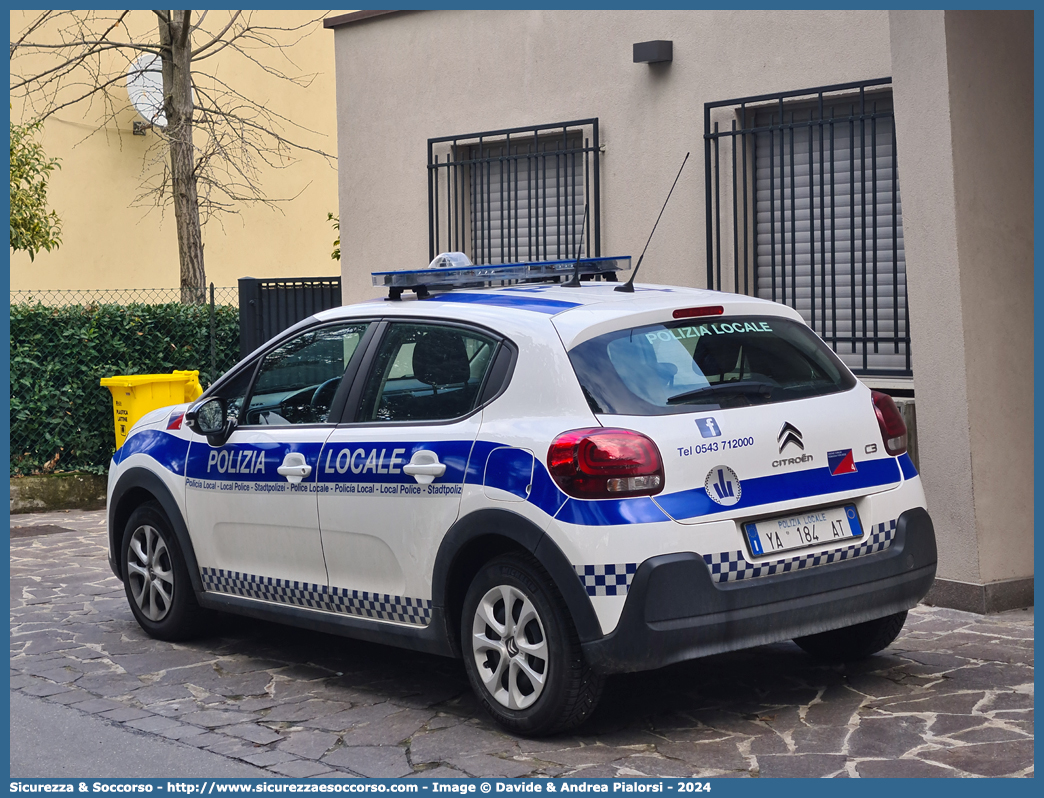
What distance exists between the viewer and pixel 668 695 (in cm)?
550

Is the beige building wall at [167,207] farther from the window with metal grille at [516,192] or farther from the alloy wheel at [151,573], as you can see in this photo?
the alloy wheel at [151,573]

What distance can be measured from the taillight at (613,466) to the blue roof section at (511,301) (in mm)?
727

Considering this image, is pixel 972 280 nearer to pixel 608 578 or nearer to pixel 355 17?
pixel 608 578

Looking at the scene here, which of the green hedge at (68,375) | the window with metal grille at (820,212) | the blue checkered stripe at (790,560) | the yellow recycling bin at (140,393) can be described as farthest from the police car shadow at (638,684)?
the green hedge at (68,375)

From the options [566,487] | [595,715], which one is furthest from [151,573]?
[566,487]

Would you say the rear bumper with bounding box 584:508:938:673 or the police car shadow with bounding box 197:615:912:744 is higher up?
the rear bumper with bounding box 584:508:938:673

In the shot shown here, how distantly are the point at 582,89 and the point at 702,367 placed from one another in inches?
210

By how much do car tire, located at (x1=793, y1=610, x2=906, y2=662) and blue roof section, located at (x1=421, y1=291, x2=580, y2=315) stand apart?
6.04ft

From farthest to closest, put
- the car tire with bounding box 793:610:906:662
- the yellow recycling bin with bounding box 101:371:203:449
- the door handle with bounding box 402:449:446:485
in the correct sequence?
1. the yellow recycling bin with bounding box 101:371:203:449
2. the car tire with bounding box 793:610:906:662
3. the door handle with bounding box 402:449:446:485

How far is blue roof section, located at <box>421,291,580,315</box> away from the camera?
5.28 meters

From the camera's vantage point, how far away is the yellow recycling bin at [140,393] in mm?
12078

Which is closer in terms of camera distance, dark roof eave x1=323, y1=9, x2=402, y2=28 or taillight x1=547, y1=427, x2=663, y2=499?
taillight x1=547, y1=427, x2=663, y2=499

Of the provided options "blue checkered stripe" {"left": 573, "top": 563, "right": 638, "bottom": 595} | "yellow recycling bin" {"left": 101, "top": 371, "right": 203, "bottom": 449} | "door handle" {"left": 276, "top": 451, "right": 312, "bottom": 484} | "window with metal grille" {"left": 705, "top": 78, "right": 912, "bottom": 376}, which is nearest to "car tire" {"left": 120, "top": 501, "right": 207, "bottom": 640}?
"door handle" {"left": 276, "top": 451, "right": 312, "bottom": 484}

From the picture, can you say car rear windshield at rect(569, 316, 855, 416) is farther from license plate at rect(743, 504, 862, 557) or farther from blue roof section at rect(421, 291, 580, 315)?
license plate at rect(743, 504, 862, 557)
